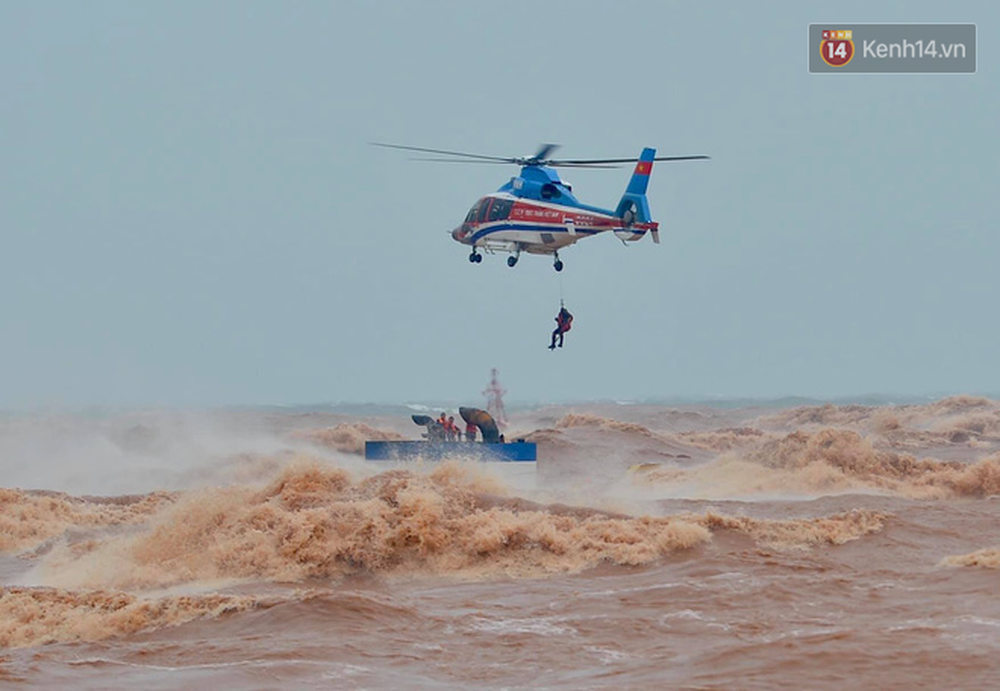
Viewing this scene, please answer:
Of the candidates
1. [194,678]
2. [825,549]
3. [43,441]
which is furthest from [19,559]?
[43,441]

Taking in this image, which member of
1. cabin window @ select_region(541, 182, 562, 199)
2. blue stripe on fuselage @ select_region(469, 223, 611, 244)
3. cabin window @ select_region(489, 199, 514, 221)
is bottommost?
blue stripe on fuselage @ select_region(469, 223, 611, 244)

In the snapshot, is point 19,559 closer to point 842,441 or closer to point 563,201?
point 563,201

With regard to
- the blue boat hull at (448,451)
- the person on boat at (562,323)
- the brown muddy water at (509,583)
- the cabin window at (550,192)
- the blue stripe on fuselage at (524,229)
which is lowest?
the brown muddy water at (509,583)

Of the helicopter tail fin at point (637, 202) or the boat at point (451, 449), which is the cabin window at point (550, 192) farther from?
the boat at point (451, 449)

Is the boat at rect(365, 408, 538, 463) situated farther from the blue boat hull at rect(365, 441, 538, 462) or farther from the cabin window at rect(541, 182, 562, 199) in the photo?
the cabin window at rect(541, 182, 562, 199)

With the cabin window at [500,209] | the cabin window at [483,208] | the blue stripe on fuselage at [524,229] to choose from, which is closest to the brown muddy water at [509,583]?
the blue stripe on fuselage at [524,229]

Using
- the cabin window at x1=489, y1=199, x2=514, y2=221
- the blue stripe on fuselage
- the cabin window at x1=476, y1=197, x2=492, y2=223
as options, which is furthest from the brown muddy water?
the cabin window at x1=476, y1=197, x2=492, y2=223

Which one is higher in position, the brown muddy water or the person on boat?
the person on boat
